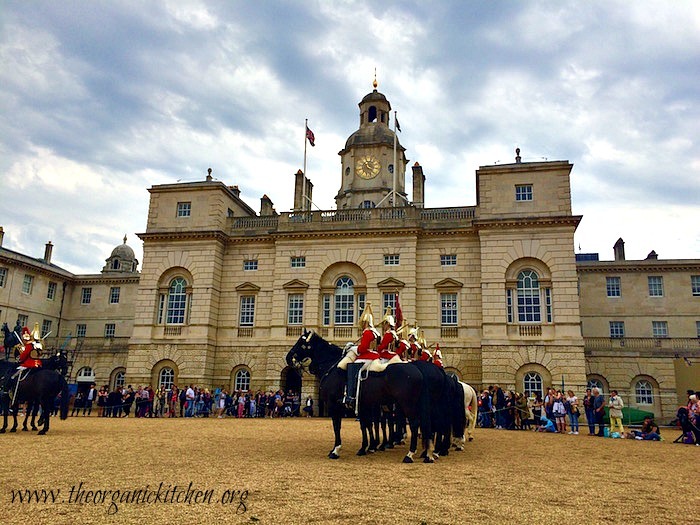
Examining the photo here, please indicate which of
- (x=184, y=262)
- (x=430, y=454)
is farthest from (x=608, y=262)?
(x=430, y=454)

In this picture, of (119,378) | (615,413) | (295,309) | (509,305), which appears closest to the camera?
(615,413)

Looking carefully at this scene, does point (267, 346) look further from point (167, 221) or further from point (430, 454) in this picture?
point (430, 454)

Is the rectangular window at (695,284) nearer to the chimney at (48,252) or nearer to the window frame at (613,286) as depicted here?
the window frame at (613,286)

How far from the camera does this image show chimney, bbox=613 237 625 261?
43.7 metres

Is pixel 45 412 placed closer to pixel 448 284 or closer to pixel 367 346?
pixel 367 346

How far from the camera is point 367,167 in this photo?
42000 mm

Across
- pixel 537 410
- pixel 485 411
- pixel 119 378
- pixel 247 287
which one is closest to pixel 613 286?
pixel 537 410

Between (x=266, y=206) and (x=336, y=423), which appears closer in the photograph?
(x=336, y=423)

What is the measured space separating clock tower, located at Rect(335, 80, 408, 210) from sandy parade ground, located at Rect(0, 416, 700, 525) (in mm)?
29263

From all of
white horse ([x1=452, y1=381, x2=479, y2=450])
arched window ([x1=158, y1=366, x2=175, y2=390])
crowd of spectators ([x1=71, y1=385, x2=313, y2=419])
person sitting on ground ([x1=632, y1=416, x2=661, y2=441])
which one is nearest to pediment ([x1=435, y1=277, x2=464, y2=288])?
crowd of spectators ([x1=71, y1=385, x2=313, y2=419])

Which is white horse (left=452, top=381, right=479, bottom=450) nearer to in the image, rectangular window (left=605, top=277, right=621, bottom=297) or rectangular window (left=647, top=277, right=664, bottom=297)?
rectangular window (left=605, top=277, right=621, bottom=297)

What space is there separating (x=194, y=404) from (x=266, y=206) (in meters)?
15.4

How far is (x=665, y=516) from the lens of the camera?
677cm

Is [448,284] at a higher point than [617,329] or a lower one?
higher
